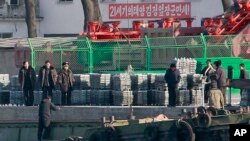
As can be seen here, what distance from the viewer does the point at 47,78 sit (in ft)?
116

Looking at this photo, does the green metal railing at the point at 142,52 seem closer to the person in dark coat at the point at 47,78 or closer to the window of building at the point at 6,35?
the person in dark coat at the point at 47,78

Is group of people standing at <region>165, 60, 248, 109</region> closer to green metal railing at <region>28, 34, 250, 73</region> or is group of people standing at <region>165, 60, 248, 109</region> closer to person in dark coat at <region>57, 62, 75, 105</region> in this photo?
green metal railing at <region>28, 34, 250, 73</region>

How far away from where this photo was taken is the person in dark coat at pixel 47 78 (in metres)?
35.3

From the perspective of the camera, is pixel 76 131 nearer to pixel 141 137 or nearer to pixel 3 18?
pixel 141 137

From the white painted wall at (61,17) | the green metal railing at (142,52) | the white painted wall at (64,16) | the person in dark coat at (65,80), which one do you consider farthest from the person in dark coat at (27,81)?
the white painted wall at (61,17)

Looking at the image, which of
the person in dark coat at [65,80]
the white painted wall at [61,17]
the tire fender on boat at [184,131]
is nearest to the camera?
the tire fender on boat at [184,131]

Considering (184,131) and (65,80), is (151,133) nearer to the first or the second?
(184,131)

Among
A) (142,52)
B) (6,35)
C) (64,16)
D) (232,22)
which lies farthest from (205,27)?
(6,35)

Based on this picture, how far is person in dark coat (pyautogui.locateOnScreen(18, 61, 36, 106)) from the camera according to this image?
35.6 meters

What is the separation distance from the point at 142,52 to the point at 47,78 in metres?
4.41

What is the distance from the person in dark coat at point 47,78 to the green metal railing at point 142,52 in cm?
357

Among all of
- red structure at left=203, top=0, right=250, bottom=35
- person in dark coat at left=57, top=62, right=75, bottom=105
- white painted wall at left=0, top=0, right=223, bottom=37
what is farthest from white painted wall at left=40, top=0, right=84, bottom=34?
person in dark coat at left=57, top=62, right=75, bottom=105

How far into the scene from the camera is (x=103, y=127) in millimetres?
29125

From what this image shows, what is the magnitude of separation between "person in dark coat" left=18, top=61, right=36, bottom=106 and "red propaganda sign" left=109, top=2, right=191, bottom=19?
26102 mm
